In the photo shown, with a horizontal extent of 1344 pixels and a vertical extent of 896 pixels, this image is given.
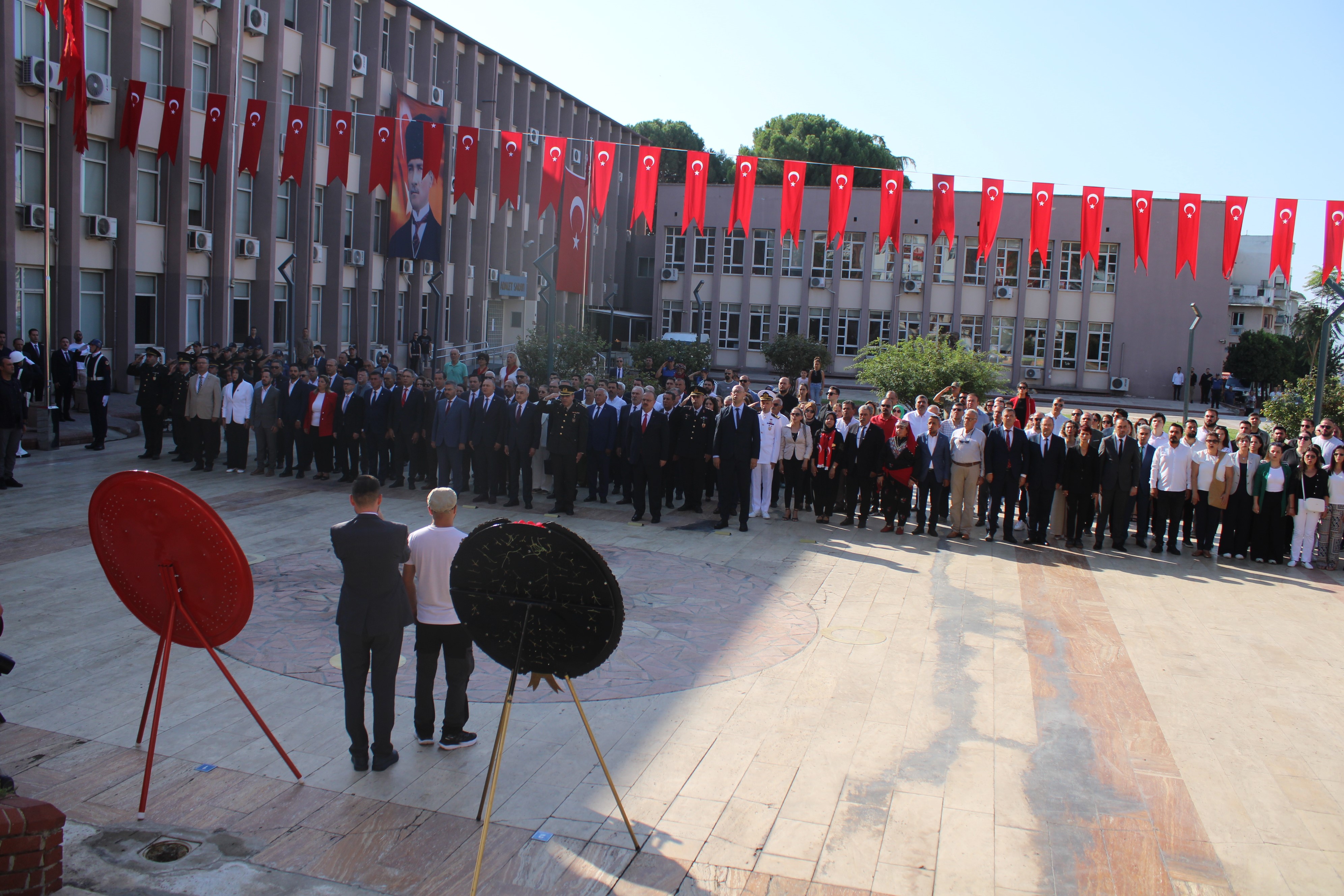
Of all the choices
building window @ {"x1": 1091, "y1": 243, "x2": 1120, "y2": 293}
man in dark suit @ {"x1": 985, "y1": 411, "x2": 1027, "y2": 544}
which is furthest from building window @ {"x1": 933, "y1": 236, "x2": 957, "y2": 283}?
man in dark suit @ {"x1": 985, "y1": 411, "x2": 1027, "y2": 544}

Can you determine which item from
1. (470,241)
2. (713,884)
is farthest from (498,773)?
(470,241)

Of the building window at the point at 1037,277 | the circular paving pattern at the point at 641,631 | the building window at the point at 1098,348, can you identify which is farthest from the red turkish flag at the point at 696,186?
the building window at the point at 1098,348

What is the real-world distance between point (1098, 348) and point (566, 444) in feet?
128

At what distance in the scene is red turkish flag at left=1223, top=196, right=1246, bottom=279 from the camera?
1898cm

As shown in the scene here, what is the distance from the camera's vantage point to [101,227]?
24.2m

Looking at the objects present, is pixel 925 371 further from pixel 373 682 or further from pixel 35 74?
pixel 35 74

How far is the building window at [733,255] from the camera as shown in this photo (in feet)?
162

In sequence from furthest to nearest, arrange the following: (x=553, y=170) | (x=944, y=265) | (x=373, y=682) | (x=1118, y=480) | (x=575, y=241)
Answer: (x=944, y=265) < (x=575, y=241) < (x=553, y=170) < (x=1118, y=480) < (x=373, y=682)

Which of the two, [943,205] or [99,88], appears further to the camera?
[99,88]

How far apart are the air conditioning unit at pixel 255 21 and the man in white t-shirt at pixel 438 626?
92.3 feet

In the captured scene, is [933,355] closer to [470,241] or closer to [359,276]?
[359,276]

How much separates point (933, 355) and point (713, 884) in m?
18.1

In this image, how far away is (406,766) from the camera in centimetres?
592

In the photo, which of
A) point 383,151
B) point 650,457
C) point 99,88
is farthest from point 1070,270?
point 99,88
